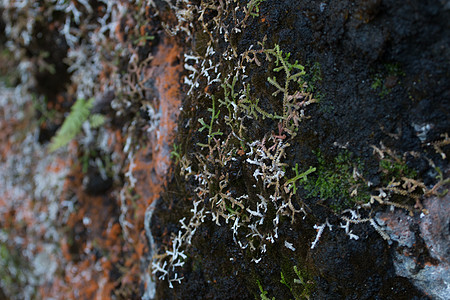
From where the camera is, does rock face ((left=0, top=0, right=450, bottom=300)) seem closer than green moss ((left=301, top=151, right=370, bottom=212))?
Yes

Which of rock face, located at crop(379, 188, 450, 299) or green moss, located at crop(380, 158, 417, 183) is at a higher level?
green moss, located at crop(380, 158, 417, 183)

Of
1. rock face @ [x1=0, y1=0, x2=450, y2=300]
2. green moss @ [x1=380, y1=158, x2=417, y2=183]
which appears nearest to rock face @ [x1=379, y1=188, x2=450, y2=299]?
rock face @ [x1=0, y1=0, x2=450, y2=300]

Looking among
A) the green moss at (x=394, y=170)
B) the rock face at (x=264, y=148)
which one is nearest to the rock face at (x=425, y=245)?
the rock face at (x=264, y=148)

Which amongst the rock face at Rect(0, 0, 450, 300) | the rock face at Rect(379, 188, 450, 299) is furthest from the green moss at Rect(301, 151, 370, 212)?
the rock face at Rect(379, 188, 450, 299)

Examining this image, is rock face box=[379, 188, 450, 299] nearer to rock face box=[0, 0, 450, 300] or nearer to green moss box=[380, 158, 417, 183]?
rock face box=[0, 0, 450, 300]

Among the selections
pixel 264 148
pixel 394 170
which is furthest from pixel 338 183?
pixel 264 148

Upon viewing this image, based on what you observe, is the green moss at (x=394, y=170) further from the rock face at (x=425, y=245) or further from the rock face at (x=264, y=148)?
the rock face at (x=425, y=245)

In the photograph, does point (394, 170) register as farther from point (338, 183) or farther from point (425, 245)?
point (425, 245)

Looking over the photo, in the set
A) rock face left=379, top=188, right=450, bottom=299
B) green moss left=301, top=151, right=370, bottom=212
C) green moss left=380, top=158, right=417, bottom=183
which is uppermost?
green moss left=380, top=158, right=417, bottom=183

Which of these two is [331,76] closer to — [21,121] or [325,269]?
[325,269]
